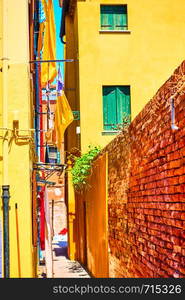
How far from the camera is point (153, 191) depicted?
7.32 metres

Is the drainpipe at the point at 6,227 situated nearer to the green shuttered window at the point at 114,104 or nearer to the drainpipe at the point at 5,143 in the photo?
the drainpipe at the point at 5,143

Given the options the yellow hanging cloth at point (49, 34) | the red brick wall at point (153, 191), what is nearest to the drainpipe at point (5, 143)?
the red brick wall at point (153, 191)

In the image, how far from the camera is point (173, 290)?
530 centimetres

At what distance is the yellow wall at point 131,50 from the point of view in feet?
62.6

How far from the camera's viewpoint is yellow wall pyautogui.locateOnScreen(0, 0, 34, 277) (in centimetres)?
1038

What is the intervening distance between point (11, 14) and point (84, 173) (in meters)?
6.69

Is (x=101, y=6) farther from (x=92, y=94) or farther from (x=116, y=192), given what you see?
(x=116, y=192)

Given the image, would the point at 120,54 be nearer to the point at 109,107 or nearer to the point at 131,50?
the point at 131,50

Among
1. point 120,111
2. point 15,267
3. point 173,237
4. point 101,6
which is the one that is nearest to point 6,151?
point 15,267

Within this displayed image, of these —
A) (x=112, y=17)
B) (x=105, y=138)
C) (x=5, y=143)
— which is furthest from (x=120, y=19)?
(x=5, y=143)

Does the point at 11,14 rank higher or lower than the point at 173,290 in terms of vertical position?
higher

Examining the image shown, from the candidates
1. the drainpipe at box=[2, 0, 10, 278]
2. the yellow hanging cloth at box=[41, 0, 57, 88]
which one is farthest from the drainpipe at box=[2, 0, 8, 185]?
the yellow hanging cloth at box=[41, 0, 57, 88]

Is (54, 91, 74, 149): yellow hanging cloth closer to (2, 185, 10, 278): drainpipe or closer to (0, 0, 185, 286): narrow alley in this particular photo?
(0, 0, 185, 286): narrow alley

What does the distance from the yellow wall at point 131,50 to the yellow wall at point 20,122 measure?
331 inches
